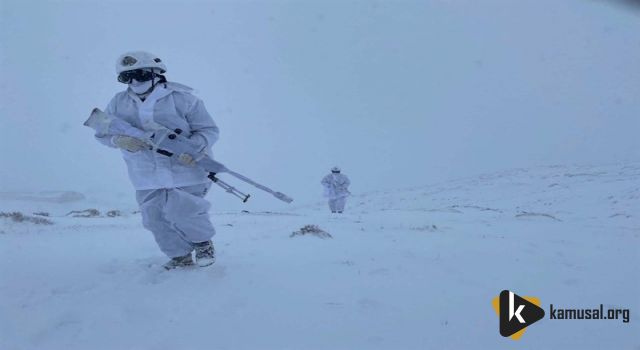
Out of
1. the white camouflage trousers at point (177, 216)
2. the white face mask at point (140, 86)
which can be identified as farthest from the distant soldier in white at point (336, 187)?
the white face mask at point (140, 86)

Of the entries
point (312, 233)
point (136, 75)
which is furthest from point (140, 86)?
point (312, 233)

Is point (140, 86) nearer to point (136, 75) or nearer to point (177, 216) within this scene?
point (136, 75)

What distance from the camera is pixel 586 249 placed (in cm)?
712

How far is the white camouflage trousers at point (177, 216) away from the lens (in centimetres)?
508

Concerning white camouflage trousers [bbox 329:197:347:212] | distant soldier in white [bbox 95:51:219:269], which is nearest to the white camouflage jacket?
distant soldier in white [bbox 95:51:219:269]

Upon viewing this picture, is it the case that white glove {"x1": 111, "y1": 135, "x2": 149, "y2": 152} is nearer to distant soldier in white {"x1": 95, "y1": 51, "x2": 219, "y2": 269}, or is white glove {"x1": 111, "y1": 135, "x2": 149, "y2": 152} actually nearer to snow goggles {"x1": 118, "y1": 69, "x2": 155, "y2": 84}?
distant soldier in white {"x1": 95, "y1": 51, "x2": 219, "y2": 269}

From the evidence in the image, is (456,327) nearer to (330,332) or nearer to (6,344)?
(330,332)

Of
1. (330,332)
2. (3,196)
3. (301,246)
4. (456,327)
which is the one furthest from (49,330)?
(3,196)

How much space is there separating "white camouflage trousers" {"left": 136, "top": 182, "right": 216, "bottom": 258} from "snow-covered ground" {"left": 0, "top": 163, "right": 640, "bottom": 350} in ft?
1.15

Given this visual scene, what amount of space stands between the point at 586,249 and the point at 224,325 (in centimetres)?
548

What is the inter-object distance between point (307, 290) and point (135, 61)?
277 cm

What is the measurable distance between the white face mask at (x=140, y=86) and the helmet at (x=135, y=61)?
A: 157mm

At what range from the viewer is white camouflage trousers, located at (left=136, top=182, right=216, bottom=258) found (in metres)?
5.08

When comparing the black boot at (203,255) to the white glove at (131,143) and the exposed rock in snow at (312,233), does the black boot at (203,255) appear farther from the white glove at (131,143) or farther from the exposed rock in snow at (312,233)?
the exposed rock in snow at (312,233)
